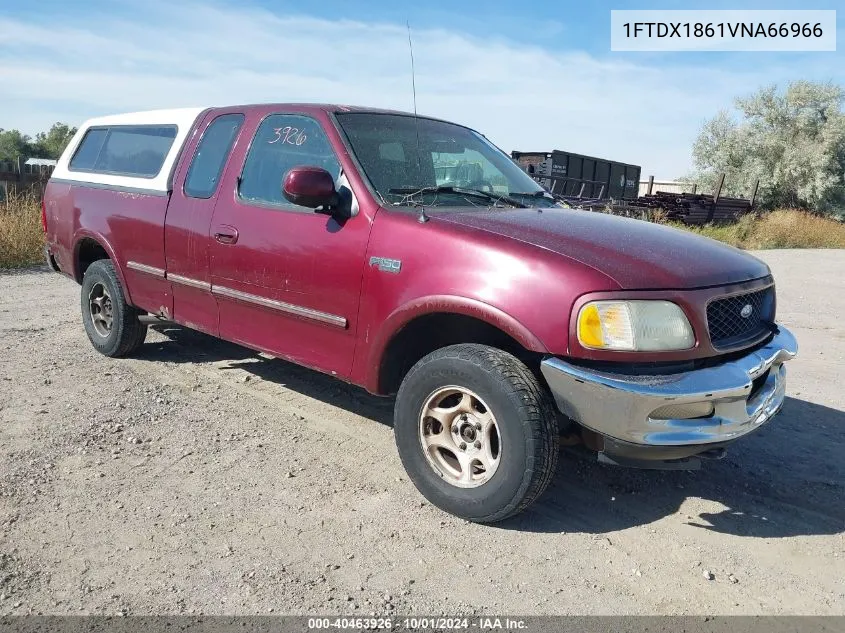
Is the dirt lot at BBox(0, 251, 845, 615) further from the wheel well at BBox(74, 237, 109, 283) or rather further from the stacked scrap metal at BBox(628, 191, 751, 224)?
the stacked scrap metal at BBox(628, 191, 751, 224)

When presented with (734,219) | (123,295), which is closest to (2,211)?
(123,295)

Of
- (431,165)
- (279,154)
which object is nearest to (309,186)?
(279,154)

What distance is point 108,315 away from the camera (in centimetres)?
564

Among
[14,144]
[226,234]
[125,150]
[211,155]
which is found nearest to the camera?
[226,234]

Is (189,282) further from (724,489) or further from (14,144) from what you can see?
(14,144)

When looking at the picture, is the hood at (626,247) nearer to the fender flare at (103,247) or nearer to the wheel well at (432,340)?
the wheel well at (432,340)

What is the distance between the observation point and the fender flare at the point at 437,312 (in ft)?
9.71

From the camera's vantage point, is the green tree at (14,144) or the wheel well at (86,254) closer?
the wheel well at (86,254)

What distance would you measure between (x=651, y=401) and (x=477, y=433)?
0.82 metres

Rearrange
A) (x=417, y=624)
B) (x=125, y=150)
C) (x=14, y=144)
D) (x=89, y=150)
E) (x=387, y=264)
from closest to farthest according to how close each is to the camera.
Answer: (x=417, y=624), (x=387, y=264), (x=125, y=150), (x=89, y=150), (x=14, y=144)

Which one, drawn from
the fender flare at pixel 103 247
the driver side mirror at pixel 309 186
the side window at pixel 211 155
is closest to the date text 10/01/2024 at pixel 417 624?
the driver side mirror at pixel 309 186

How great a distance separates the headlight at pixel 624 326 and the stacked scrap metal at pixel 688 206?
1884 centimetres

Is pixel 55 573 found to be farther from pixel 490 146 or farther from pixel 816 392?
pixel 816 392

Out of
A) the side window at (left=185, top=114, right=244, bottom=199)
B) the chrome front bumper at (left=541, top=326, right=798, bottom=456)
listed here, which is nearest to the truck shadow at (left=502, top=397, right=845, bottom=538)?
the chrome front bumper at (left=541, top=326, right=798, bottom=456)
